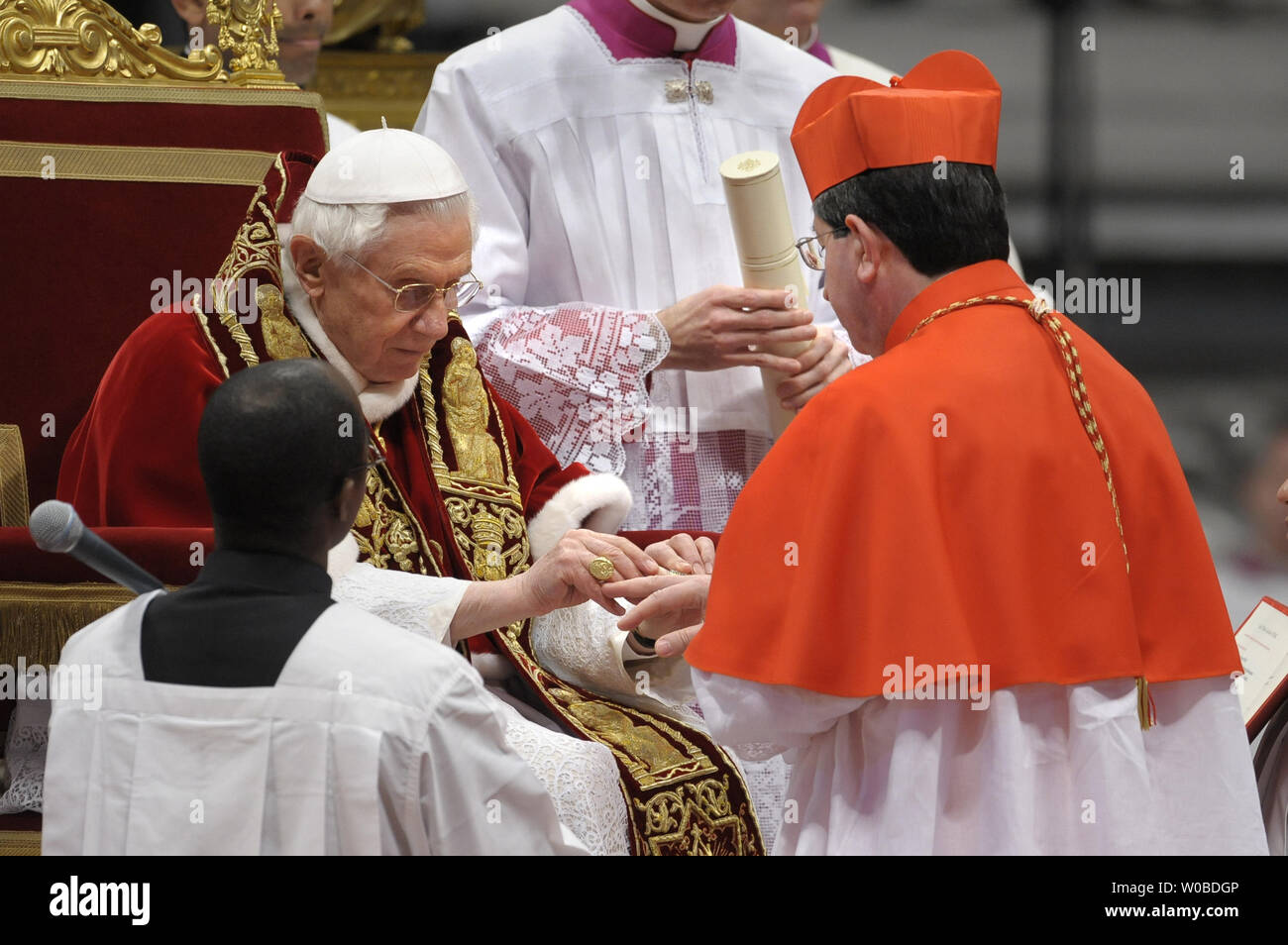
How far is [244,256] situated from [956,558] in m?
1.56

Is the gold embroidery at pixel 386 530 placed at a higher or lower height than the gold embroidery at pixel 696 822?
higher

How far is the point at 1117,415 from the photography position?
2664 millimetres

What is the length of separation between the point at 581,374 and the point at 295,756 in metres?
2.06

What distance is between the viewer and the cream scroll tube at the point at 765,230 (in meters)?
3.76

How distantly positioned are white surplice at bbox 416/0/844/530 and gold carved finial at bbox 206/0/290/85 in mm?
449

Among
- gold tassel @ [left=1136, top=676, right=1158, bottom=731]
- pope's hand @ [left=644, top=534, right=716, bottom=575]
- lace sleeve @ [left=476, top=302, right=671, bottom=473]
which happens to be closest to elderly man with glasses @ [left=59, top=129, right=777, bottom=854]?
pope's hand @ [left=644, top=534, right=716, bottom=575]

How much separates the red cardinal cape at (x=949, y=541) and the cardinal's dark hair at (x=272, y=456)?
0.70m

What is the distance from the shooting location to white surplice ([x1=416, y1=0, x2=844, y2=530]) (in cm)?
433

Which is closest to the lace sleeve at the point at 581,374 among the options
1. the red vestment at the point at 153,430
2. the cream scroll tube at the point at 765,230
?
the cream scroll tube at the point at 765,230

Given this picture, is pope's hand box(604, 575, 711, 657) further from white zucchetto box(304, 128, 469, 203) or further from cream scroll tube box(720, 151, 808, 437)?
cream scroll tube box(720, 151, 808, 437)

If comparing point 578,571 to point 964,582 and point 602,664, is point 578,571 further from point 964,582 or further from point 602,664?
point 964,582

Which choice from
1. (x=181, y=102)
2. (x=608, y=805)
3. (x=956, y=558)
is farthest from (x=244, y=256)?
(x=956, y=558)

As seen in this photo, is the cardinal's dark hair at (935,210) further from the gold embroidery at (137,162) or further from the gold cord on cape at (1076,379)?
the gold embroidery at (137,162)

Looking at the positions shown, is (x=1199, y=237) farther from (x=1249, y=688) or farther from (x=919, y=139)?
(x=919, y=139)
